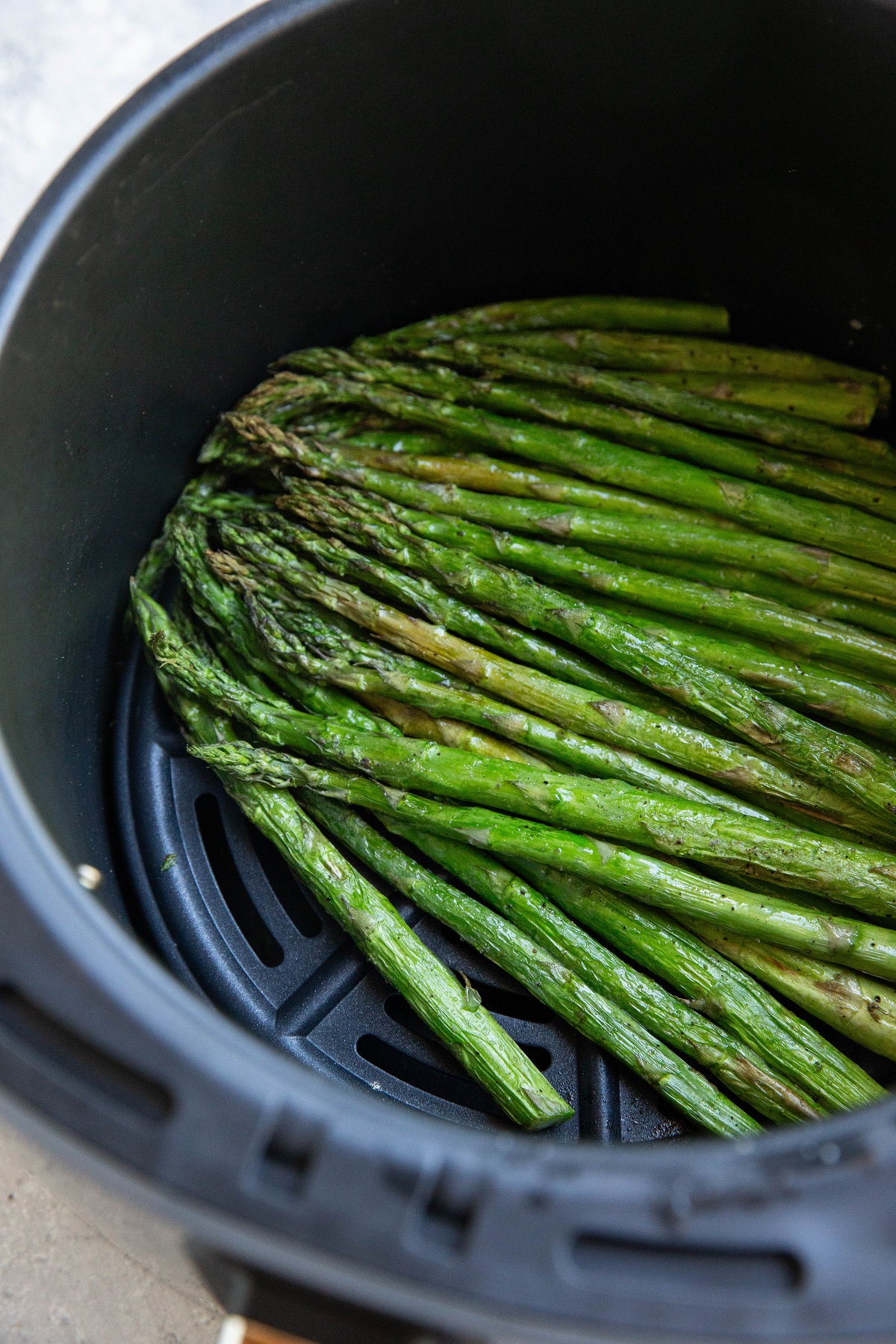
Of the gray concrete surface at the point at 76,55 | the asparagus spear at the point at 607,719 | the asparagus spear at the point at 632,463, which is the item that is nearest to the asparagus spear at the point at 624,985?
the asparagus spear at the point at 607,719

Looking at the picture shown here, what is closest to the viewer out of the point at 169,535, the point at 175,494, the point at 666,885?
the point at 666,885

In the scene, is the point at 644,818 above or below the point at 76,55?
below

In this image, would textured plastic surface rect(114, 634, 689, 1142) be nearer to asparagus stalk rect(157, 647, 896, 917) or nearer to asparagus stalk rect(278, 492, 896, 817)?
asparagus stalk rect(157, 647, 896, 917)

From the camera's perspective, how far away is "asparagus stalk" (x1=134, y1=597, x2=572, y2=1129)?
7.82ft

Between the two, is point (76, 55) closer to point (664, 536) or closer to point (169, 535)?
point (169, 535)

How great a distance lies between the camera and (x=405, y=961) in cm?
249

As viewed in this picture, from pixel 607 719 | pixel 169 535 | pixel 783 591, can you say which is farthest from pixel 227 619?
pixel 783 591

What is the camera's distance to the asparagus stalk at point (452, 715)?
100 inches

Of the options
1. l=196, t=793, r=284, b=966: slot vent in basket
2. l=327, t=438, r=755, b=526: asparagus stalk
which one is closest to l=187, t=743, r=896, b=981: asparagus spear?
l=196, t=793, r=284, b=966: slot vent in basket

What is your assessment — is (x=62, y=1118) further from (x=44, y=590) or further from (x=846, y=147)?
(x=846, y=147)

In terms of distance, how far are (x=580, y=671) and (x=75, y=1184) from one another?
5.62 feet

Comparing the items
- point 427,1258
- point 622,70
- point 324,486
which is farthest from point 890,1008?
point 622,70

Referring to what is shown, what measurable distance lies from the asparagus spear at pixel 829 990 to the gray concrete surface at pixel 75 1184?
1443 mm

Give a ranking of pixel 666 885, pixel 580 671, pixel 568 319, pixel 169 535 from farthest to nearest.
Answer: pixel 568 319 → pixel 169 535 → pixel 580 671 → pixel 666 885
